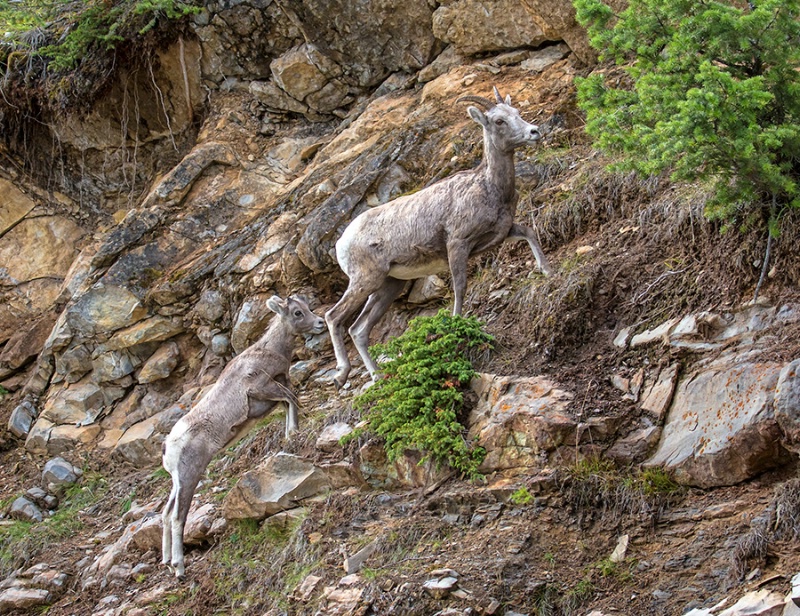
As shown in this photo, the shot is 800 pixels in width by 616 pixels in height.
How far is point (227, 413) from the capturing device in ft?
29.1

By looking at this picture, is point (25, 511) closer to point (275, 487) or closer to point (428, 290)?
point (275, 487)

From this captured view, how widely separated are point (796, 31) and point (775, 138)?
995mm

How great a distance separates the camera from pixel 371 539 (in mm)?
7352

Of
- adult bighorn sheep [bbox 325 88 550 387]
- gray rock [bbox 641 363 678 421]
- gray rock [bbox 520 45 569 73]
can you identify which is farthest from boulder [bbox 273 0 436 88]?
gray rock [bbox 641 363 678 421]

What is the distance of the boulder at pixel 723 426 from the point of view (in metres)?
6.04

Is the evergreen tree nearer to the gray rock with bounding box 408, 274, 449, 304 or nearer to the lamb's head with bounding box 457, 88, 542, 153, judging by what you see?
the lamb's head with bounding box 457, 88, 542, 153

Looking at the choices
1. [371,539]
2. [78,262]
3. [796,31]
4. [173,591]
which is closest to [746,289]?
[796,31]

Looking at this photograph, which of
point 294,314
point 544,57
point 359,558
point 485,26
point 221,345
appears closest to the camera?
point 359,558

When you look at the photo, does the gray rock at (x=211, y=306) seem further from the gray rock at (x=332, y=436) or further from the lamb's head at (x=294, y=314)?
the gray rock at (x=332, y=436)

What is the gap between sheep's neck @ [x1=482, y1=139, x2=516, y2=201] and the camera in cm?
861

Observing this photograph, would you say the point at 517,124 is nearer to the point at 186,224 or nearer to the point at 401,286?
the point at 401,286

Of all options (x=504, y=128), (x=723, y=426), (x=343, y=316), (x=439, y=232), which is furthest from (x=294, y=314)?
→ (x=723, y=426)

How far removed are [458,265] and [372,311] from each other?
1.23 meters

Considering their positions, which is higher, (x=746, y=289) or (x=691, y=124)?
(x=691, y=124)
